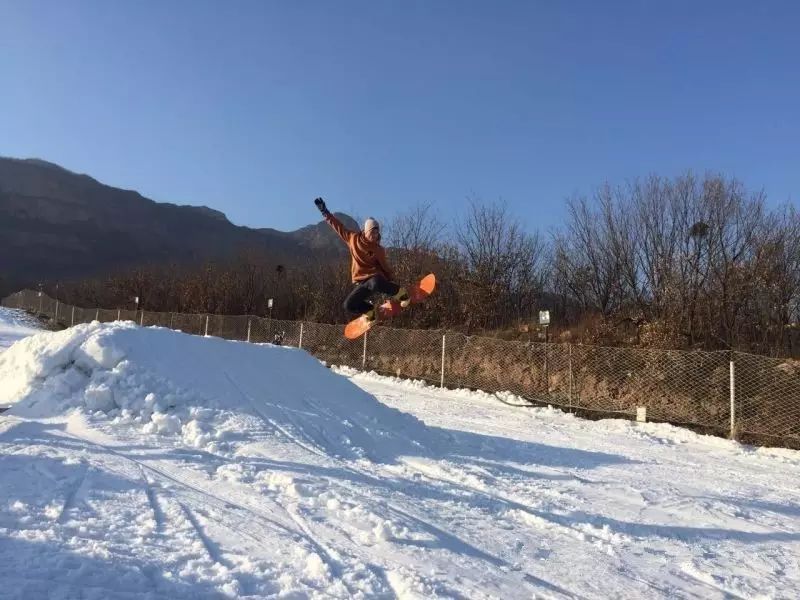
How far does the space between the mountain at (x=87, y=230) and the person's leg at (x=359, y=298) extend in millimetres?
76906

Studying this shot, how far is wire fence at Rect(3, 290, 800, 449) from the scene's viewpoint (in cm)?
1138

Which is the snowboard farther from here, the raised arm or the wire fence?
the wire fence

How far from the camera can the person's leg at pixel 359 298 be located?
30.1 ft

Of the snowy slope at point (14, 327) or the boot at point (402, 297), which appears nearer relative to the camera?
the boot at point (402, 297)

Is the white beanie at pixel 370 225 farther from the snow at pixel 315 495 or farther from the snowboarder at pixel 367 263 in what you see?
the snow at pixel 315 495

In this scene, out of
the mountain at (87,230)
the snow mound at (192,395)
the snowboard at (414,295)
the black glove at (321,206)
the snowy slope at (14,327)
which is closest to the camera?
the snow mound at (192,395)

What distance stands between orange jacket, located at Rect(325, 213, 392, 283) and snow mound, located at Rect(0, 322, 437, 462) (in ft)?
7.40

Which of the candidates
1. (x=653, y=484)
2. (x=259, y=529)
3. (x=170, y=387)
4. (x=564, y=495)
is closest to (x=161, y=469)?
(x=259, y=529)

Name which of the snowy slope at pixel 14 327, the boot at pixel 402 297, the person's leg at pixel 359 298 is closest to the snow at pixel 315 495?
the person's leg at pixel 359 298

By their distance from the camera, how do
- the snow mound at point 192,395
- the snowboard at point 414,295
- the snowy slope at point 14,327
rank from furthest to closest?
the snowy slope at point 14,327 < the snowboard at point 414,295 < the snow mound at point 192,395

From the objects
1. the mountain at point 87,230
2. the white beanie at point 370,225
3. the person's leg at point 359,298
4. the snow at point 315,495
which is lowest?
the snow at point 315,495

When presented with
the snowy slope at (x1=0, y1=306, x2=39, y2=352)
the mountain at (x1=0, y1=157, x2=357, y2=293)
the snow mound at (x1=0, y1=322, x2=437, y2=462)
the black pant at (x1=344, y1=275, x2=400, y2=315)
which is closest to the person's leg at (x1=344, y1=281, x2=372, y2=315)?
the black pant at (x1=344, y1=275, x2=400, y2=315)

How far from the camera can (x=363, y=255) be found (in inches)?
357

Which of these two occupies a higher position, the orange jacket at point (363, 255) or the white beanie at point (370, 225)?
the white beanie at point (370, 225)
